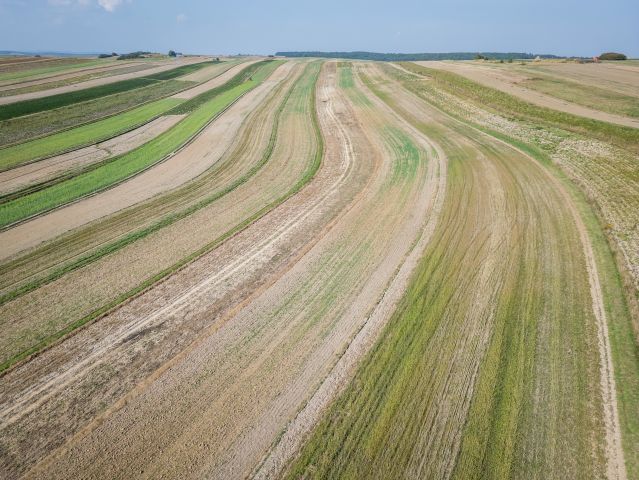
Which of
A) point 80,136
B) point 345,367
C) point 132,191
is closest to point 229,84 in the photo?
point 80,136

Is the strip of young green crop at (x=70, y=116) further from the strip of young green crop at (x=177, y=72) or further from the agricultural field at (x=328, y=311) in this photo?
the strip of young green crop at (x=177, y=72)

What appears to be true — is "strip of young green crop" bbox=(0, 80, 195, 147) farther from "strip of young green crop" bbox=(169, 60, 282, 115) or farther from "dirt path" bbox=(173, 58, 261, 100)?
"strip of young green crop" bbox=(169, 60, 282, 115)

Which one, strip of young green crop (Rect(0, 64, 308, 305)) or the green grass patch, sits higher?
the green grass patch

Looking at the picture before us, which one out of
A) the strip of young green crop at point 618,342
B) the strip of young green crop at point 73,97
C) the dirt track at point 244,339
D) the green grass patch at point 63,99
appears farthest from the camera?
the strip of young green crop at point 73,97

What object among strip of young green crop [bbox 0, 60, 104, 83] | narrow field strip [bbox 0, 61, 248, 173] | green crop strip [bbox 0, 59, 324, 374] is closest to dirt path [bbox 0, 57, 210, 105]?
strip of young green crop [bbox 0, 60, 104, 83]

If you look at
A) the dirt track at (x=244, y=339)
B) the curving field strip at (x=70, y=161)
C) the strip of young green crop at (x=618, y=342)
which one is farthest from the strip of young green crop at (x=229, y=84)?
the strip of young green crop at (x=618, y=342)

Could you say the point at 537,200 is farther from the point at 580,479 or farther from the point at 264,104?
the point at 264,104
